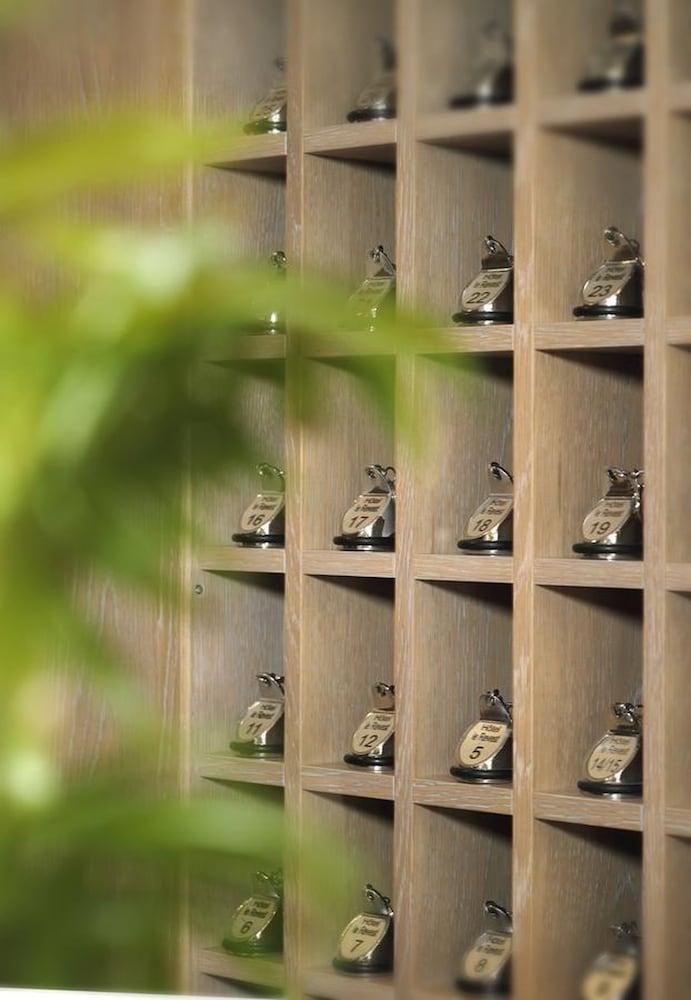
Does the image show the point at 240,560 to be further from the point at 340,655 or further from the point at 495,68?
the point at 495,68

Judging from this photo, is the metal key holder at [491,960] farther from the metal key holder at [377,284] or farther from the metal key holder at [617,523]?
the metal key holder at [377,284]

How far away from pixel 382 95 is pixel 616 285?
0.51 m

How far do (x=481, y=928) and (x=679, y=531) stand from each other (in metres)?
0.75

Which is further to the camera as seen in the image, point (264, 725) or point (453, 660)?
point (264, 725)

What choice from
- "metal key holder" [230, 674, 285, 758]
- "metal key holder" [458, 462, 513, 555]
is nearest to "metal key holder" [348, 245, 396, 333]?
"metal key holder" [458, 462, 513, 555]

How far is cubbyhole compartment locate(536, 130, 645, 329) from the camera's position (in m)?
2.23

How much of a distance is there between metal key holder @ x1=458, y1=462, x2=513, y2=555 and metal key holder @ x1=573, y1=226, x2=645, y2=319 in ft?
0.95

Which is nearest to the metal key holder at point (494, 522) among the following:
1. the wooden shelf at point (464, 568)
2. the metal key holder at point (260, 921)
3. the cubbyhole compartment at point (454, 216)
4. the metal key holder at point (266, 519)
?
the wooden shelf at point (464, 568)

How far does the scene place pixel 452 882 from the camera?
2426mm

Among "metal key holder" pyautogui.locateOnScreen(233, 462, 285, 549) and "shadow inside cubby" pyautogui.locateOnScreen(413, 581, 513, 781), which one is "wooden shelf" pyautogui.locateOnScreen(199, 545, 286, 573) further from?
"shadow inside cubby" pyautogui.locateOnScreen(413, 581, 513, 781)

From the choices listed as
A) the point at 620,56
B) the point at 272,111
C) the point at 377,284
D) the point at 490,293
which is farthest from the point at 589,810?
the point at 272,111

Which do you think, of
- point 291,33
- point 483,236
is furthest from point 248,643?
point 291,33

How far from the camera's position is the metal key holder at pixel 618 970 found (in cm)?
217

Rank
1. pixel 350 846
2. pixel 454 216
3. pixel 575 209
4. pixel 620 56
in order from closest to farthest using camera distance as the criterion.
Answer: pixel 620 56, pixel 575 209, pixel 454 216, pixel 350 846
